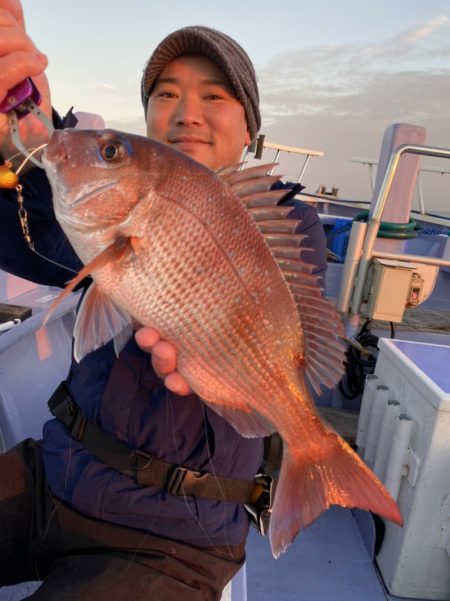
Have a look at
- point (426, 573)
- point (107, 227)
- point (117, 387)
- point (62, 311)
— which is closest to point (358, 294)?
point (426, 573)

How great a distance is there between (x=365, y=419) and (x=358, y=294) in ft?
4.51

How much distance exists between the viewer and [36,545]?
1.78 meters

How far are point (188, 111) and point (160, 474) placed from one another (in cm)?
154

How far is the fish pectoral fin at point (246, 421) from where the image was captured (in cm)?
149

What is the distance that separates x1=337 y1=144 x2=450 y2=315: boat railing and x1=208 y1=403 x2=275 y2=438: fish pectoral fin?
285 cm

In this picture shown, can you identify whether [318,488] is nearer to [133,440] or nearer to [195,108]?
[133,440]

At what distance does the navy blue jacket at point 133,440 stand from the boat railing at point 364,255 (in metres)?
2.60

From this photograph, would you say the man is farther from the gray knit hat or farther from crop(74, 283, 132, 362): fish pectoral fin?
crop(74, 283, 132, 362): fish pectoral fin

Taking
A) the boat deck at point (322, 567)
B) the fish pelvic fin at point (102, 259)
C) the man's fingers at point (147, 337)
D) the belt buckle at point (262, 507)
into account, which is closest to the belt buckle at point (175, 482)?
the belt buckle at point (262, 507)

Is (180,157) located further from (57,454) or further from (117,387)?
(57,454)

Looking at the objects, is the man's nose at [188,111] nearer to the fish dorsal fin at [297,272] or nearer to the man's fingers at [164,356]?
the fish dorsal fin at [297,272]

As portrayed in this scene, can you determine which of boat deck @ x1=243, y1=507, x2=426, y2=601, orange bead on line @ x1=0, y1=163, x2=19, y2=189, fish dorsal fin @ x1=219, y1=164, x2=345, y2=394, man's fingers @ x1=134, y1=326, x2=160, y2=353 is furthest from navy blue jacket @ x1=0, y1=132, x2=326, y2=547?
boat deck @ x1=243, y1=507, x2=426, y2=601

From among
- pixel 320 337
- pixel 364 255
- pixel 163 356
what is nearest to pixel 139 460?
pixel 163 356

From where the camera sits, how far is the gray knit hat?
2002 mm
